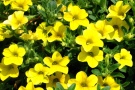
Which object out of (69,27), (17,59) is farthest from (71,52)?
(17,59)

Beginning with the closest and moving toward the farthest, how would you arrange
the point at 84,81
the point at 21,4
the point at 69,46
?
the point at 84,81, the point at 69,46, the point at 21,4

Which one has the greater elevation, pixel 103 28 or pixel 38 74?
pixel 103 28

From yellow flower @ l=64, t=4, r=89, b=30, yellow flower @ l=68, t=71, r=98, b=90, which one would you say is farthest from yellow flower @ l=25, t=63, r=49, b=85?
yellow flower @ l=64, t=4, r=89, b=30

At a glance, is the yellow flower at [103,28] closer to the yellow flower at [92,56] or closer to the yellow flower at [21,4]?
the yellow flower at [92,56]

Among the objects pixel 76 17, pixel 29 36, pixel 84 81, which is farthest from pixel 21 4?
pixel 84 81

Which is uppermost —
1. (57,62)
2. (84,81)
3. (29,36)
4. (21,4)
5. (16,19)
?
(21,4)

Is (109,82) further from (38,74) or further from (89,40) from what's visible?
(38,74)

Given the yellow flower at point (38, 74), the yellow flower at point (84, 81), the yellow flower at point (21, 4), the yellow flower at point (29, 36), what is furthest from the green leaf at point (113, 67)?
the yellow flower at point (21, 4)
